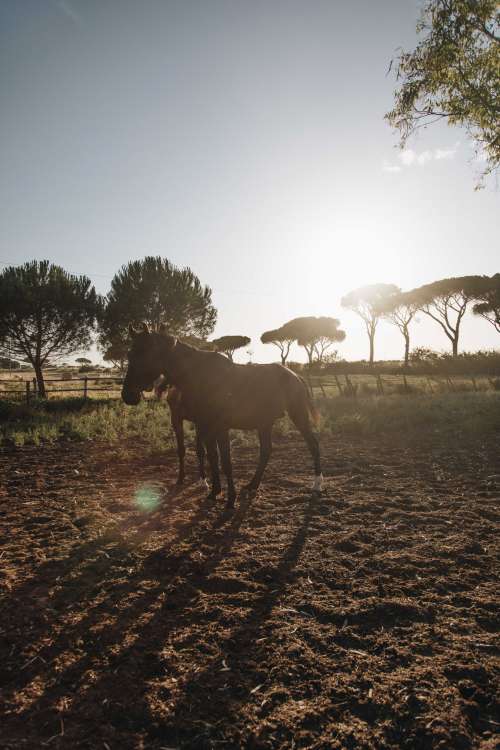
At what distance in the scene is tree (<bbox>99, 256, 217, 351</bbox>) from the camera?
35.2 m

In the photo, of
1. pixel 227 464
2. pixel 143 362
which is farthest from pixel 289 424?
pixel 143 362

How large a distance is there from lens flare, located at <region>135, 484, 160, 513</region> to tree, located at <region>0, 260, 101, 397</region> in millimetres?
24647

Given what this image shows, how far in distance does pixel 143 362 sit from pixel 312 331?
64.3 metres

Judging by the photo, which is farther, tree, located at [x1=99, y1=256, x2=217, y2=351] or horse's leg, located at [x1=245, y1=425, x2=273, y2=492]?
tree, located at [x1=99, y1=256, x2=217, y2=351]

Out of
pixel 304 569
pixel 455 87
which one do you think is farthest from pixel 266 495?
pixel 455 87

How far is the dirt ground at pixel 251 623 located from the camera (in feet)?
6.06

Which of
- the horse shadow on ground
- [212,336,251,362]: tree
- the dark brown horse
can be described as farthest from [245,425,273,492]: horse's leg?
[212,336,251,362]: tree

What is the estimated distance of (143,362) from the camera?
507cm

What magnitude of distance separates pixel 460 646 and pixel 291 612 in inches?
42.4

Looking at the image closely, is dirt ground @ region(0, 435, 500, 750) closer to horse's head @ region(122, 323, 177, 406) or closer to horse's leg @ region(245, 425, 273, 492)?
horse's leg @ region(245, 425, 273, 492)

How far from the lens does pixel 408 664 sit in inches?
87.0

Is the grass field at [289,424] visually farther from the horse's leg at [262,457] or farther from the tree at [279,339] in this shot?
the tree at [279,339]

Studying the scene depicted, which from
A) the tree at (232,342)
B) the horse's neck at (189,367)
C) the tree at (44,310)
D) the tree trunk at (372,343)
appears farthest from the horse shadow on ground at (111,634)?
the tree at (232,342)

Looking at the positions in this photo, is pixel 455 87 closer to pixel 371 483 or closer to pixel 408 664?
pixel 371 483
